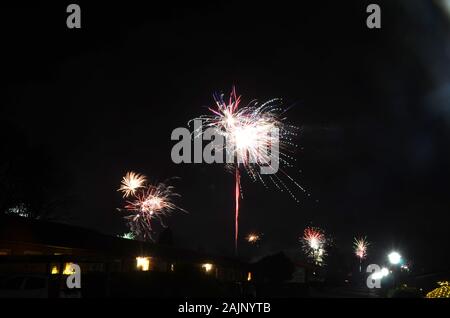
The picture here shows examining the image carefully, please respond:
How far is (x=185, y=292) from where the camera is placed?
1582 centimetres

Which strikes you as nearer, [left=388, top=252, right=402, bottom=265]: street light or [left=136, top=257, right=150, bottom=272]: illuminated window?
[left=136, top=257, right=150, bottom=272]: illuminated window

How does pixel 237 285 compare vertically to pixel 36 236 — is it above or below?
below

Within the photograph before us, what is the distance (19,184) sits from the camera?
38.9 meters

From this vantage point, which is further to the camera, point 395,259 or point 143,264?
point 395,259

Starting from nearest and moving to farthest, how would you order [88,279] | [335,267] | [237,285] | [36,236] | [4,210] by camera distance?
[88,279] → [36,236] → [237,285] → [4,210] → [335,267]

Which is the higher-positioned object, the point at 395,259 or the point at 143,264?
the point at 395,259

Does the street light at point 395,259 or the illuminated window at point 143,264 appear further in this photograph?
the street light at point 395,259

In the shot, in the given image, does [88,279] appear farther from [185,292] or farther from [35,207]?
[35,207]
